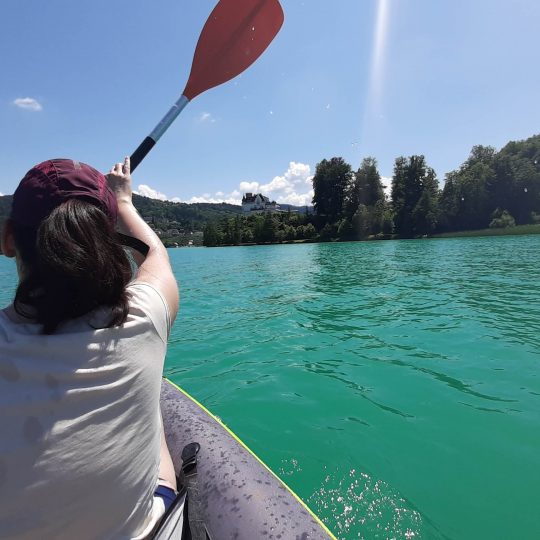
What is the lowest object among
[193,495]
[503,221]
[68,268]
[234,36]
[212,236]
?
[193,495]

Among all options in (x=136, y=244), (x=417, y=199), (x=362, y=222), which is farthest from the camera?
(x=417, y=199)

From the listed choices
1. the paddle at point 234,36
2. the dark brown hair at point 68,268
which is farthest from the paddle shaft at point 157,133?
the dark brown hair at point 68,268

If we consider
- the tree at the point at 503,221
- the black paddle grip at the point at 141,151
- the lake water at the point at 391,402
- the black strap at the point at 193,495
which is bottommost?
the lake water at the point at 391,402

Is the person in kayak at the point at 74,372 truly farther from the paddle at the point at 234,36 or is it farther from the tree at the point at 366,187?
the tree at the point at 366,187

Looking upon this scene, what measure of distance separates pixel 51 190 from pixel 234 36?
304 centimetres

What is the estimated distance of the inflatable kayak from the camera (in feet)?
5.72

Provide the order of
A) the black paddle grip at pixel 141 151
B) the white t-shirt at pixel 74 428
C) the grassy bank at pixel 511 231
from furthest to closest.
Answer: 1. the grassy bank at pixel 511 231
2. the black paddle grip at pixel 141 151
3. the white t-shirt at pixel 74 428

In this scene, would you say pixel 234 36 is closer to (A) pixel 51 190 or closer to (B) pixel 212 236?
(A) pixel 51 190

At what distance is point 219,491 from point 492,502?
2.13 m

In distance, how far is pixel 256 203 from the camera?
123750mm

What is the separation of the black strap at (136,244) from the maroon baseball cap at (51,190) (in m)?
0.23

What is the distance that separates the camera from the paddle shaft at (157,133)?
7.91 ft

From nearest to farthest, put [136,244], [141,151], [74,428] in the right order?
[74,428], [136,244], [141,151]

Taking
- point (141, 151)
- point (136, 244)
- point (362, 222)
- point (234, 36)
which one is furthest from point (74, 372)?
point (362, 222)
